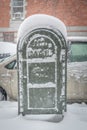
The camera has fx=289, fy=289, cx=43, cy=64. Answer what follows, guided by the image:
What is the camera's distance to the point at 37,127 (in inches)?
190

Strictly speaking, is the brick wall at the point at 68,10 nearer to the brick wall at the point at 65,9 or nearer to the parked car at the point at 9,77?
the brick wall at the point at 65,9

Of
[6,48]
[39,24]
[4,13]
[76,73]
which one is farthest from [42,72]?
[4,13]

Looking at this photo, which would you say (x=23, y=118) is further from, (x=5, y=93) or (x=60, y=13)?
(x=60, y=13)

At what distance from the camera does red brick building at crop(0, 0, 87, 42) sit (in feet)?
70.6

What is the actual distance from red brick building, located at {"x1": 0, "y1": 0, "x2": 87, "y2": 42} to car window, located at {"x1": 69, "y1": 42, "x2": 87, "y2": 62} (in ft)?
48.1

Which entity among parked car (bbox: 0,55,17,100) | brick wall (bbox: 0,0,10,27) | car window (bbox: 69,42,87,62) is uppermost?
brick wall (bbox: 0,0,10,27)

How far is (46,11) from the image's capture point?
21781 mm

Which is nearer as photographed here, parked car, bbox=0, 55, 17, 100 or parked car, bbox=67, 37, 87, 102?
parked car, bbox=67, 37, 87, 102

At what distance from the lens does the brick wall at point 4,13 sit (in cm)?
2186

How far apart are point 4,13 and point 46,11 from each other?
3.23 m

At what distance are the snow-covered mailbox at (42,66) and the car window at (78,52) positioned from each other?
1482mm

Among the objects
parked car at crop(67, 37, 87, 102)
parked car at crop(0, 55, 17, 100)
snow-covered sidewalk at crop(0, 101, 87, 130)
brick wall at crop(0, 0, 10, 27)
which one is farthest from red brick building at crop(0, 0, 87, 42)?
snow-covered sidewalk at crop(0, 101, 87, 130)

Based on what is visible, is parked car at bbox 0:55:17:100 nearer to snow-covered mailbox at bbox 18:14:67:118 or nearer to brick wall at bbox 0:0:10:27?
snow-covered mailbox at bbox 18:14:67:118

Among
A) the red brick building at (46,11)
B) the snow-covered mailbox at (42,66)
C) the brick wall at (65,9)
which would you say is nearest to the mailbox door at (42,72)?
the snow-covered mailbox at (42,66)
